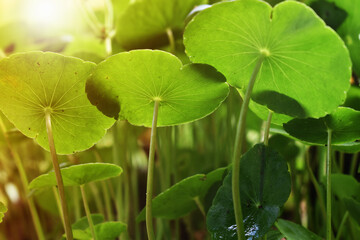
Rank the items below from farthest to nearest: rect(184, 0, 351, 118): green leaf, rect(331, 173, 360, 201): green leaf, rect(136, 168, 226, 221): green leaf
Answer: rect(331, 173, 360, 201): green leaf, rect(136, 168, 226, 221): green leaf, rect(184, 0, 351, 118): green leaf

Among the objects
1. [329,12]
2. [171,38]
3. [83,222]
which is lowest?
[83,222]

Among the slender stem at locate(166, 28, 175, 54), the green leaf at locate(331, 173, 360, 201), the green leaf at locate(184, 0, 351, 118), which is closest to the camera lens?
the green leaf at locate(184, 0, 351, 118)

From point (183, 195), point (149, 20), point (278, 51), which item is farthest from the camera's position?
point (149, 20)

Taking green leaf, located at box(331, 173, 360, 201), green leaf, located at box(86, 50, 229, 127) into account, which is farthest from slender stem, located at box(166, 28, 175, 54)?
green leaf, located at box(331, 173, 360, 201)

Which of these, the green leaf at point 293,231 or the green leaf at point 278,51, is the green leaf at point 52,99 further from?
the green leaf at point 293,231

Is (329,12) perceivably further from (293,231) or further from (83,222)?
(83,222)

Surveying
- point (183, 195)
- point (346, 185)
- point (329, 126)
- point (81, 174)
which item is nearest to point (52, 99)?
point (81, 174)

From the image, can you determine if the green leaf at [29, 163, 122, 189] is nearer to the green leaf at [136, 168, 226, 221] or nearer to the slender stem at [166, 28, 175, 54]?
the green leaf at [136, 168, 226, 221]
